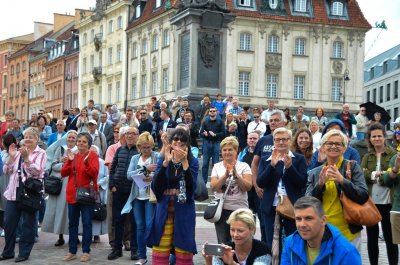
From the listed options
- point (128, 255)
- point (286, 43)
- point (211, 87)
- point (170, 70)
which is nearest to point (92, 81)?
point (170, 70)

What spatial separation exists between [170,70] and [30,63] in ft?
142

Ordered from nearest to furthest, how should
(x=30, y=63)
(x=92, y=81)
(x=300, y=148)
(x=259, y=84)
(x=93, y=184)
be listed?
(x=300, y=148), (x=93, y=184), (x=259, y=84), (x=92, y=81), (x=30, y=63)

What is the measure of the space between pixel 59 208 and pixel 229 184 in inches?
170

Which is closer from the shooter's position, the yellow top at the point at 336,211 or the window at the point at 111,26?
Answer: the yellow top at the point at 336,211

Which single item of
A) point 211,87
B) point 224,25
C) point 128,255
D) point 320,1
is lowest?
point 128,255

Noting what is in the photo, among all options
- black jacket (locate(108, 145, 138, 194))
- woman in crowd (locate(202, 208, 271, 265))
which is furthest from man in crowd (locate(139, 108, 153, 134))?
woman in crowd (locate(202, 208, 271, 265))

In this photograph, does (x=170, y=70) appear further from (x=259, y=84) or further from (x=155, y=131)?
(x=155, y=131)

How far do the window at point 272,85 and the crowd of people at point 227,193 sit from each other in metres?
49.8

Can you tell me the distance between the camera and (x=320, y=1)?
6469 cm

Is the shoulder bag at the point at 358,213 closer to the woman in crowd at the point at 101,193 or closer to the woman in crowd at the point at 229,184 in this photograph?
the woman in crowd at the point at 229,184

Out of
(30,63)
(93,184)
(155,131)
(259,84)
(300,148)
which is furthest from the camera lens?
(30,63)

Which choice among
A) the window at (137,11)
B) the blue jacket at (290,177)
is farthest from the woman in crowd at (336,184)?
the window at (137,11)

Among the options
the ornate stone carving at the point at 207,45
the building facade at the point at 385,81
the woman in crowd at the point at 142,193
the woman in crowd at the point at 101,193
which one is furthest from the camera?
the building facade at the point at 385,81

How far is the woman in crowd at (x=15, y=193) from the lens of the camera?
1144cm
